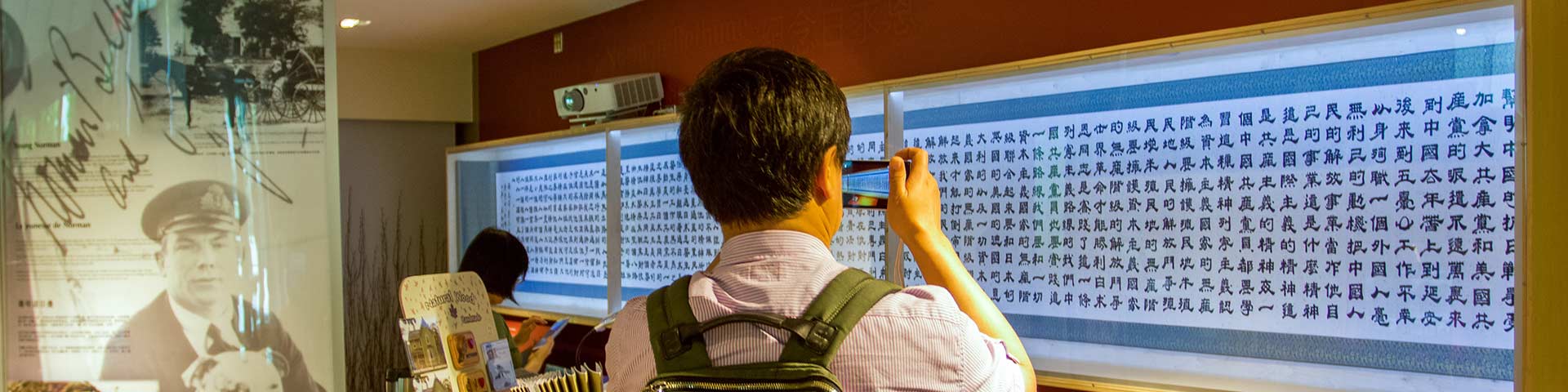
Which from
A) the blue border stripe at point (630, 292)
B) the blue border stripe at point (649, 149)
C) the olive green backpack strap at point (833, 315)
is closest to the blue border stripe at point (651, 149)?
the blue border stripe at point (649, 149)

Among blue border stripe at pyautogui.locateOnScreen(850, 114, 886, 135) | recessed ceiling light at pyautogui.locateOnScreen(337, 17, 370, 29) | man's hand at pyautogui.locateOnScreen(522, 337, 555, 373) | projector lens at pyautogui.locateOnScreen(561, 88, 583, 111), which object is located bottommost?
man's hand at pyautogui.locateOnScreen(522, 337, 555, 373)

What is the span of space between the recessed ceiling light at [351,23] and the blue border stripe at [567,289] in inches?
57.2

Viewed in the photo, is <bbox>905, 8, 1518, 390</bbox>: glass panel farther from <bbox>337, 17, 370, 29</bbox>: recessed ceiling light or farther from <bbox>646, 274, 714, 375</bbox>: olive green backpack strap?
<bbox>337, 17, 370, 29</bbox>: recessed ceiling light

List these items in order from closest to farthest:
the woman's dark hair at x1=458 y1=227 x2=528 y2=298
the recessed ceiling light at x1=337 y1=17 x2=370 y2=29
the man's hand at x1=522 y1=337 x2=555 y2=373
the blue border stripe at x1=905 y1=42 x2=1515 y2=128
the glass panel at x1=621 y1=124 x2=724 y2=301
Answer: the blue border stripe at x1=905 y1=42 x2=1515 y2=128
the man's hand at x1=522 y1=337 x2=555 y2=373
the woman's dark hair at x1=458 y1=227 x2=528 y2=298
the glass panel at x1=621 y1=124 x2=724 y2=301
the recessed ceiling light at x1=337 y1=17 x2=370 y2=29

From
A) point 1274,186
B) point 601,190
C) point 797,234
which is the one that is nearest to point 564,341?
point 601,190

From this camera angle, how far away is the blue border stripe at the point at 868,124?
3.28 m

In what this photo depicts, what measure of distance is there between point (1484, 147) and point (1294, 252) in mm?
414

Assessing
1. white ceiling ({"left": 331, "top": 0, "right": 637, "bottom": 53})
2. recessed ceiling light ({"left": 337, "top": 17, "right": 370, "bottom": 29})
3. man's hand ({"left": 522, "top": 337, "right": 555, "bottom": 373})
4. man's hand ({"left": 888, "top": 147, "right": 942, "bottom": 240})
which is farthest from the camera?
recessed ceiling light ({"left": 337, "top": 17, "right": 370, "bottom": 29})

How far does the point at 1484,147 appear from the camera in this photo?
204 cm

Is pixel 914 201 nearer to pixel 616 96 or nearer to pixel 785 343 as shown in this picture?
pixel 785 343

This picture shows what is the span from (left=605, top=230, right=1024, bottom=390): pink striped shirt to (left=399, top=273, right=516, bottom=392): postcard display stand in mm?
1321

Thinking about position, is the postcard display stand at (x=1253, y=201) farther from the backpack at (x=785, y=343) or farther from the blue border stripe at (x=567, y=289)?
the blue border stripe at (x=567, y=289)

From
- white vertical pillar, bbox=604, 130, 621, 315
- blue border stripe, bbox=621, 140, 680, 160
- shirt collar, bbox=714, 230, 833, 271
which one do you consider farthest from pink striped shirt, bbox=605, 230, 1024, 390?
white vertical pillar, bbox=604, 130, 621, 315

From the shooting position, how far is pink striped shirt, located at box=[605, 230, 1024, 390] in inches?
35.3
